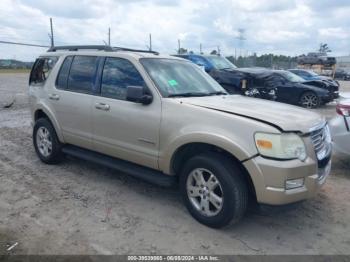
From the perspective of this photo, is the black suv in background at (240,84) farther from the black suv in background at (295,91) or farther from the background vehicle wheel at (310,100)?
the background vehicle wheel at (310,100)

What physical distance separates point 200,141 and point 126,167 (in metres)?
1.29

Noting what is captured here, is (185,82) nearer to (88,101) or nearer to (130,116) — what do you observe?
(130,116)

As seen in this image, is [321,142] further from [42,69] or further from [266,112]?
[42,69]

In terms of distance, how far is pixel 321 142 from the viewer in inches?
156

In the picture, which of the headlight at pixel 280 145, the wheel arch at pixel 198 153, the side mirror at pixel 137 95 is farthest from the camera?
the side mirror at pixel 137 95

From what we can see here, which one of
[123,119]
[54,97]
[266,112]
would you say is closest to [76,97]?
[54,97]

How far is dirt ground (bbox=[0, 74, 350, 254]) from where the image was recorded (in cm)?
354

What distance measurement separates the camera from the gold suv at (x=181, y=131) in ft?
11.5

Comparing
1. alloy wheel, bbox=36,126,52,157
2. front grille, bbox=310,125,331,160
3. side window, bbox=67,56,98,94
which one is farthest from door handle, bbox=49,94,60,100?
front grille, bbox=310,125,331,160

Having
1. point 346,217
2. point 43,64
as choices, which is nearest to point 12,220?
point 43,64

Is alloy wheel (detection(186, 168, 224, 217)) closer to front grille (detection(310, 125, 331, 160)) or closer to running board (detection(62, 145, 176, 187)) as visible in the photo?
running board (detection(62, 145, 176, 187))

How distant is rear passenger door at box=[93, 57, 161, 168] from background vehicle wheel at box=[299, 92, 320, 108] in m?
10.8

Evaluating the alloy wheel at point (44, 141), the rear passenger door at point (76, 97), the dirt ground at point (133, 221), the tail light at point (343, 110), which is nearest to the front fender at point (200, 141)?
the dirt ground at point (133, 221)

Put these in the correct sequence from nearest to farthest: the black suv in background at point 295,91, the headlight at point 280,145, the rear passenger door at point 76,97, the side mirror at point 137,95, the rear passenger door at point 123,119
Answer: the headlight at point 280,145, the side mirror at point 137,95, the rear passenger door at point 123,119, the rear passenger door at point 76,97, the black suv in background at point 295,91
